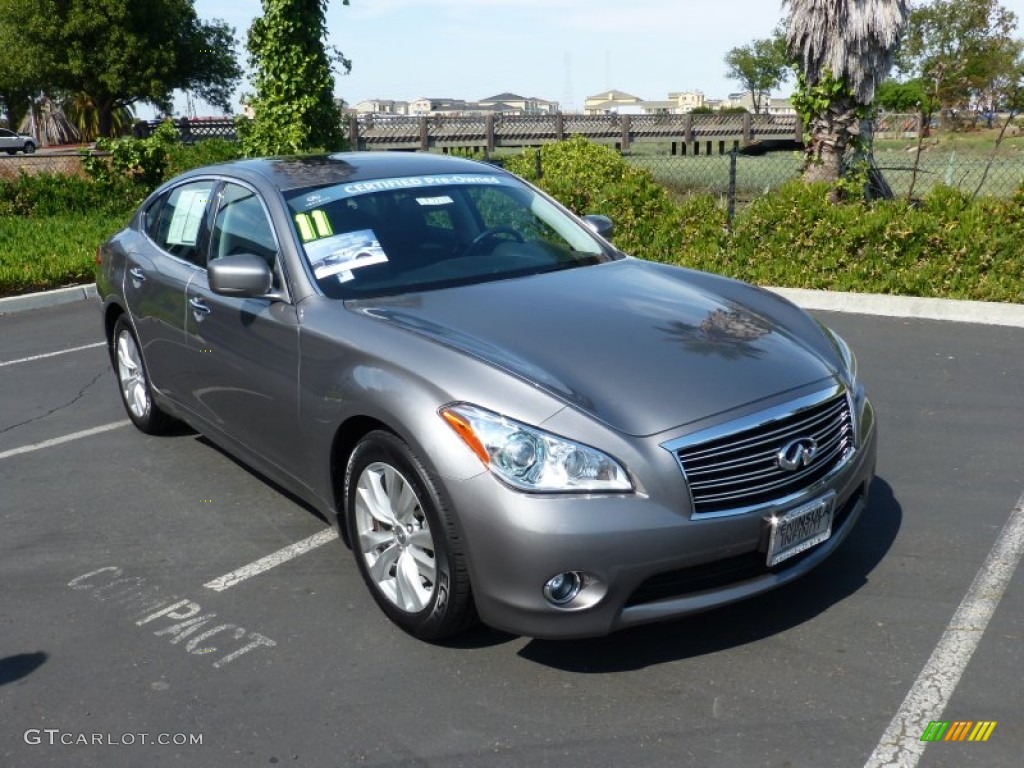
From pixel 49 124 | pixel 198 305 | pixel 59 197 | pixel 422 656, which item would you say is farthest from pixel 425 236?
pixel 49 124

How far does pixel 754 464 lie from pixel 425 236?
2.01 meters

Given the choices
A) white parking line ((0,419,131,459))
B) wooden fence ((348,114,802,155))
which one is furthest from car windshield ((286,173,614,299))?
wooden fence ((348,114,802,155))

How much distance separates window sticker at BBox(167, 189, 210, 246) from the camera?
559 centimetres

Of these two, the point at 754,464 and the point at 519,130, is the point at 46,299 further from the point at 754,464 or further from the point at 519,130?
the point at 519,130

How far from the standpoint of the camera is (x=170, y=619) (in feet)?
14.0

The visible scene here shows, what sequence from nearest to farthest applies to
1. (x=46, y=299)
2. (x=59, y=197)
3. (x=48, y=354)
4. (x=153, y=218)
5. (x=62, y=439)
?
1. (x=153, y=218)
2. (x=62, y=439)
3. (x=48, y=354)
4. (x=46, y=299)
5. (x=59, y=197)

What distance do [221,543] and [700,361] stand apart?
96.6 inches

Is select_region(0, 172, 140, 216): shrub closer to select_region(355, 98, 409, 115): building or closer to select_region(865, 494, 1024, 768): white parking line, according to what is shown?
select_region(865, 494, 1024, 768): white parking line

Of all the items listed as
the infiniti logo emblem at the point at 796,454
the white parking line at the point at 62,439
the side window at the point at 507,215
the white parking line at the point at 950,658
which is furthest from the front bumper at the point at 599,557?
the white parking line at the point at 62,439

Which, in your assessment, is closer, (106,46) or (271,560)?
(271,560)

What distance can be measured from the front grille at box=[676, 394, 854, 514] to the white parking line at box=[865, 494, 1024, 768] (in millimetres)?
736

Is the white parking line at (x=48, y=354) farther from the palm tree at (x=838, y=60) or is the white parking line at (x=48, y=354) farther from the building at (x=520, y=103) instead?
the building at (x=520, y=103)

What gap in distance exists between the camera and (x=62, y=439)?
673cm

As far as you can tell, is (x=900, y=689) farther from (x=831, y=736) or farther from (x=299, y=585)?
(x=299, y=585)
